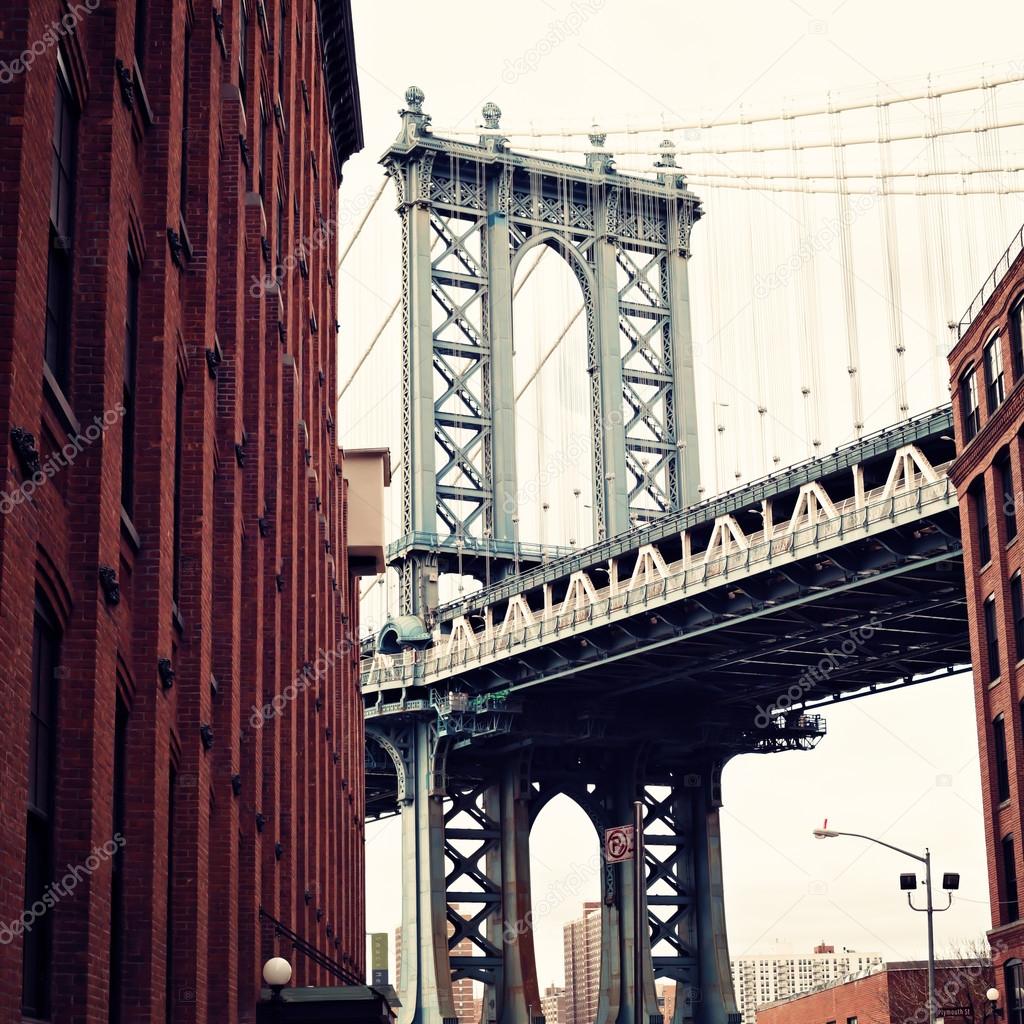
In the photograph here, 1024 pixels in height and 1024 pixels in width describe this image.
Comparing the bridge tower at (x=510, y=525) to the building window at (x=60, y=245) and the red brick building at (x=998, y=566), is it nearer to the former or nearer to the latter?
the red brick building at (x=998, y=566)

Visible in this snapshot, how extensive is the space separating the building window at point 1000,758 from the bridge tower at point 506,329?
39691 millimetres

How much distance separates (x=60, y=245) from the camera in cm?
1520

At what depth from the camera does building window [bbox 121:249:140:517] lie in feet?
59.8

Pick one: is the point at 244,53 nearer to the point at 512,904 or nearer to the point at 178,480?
the point at 178,480

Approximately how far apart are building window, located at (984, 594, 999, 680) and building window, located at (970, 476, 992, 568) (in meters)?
1.18

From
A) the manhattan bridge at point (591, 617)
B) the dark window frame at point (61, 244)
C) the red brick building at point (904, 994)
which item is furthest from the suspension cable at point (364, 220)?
the dark window frame at point (61, 244)

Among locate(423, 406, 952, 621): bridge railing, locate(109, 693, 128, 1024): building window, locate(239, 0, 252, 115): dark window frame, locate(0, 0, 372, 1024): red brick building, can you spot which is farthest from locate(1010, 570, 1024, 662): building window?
locate(109, 693, 128, 1024): building window

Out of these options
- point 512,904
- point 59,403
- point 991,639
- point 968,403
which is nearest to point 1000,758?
point 991,639

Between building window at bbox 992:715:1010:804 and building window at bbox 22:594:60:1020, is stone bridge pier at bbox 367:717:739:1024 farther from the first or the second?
building window at bbox 22:594:60:1020

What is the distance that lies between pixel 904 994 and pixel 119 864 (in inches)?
2169

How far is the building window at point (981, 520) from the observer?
2024 inches

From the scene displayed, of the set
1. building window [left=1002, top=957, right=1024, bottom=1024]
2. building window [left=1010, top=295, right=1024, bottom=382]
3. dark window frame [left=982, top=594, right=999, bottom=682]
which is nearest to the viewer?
building window [left=1002, top=957, right=1024, bottom=1024]

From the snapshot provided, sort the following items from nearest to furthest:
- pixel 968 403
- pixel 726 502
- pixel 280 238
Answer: pixel 280 238 → pixel 968 403 → pixel 726 502

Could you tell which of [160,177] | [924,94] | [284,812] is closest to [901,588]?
[924,94]
